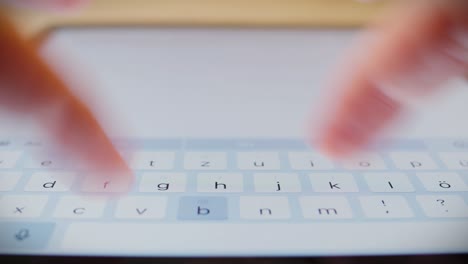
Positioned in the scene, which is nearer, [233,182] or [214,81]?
[233,182]

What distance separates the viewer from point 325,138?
42cm

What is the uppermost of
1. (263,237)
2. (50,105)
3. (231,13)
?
(231,13)

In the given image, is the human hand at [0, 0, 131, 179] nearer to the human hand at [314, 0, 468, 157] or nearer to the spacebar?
the spacebar

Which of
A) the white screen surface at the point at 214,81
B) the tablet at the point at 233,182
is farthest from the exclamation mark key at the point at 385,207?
the white screen surface at the point at 214,81

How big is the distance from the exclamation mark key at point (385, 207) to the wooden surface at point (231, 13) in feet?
1.43

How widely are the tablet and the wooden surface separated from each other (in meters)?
0.19

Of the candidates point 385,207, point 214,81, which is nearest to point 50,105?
point 214,81

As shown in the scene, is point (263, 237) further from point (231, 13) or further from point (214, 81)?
point (231, 13)

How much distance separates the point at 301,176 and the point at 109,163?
0.16 m

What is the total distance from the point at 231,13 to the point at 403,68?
308mm

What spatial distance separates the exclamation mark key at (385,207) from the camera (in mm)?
317

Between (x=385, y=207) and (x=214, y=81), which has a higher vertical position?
(x=214, y=81)

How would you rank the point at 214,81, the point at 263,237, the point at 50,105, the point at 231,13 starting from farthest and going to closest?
the point at 231,13 < the point at 214,81 < the point at 50,105 < the point at 263,237

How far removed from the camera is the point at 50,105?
1.42ft
